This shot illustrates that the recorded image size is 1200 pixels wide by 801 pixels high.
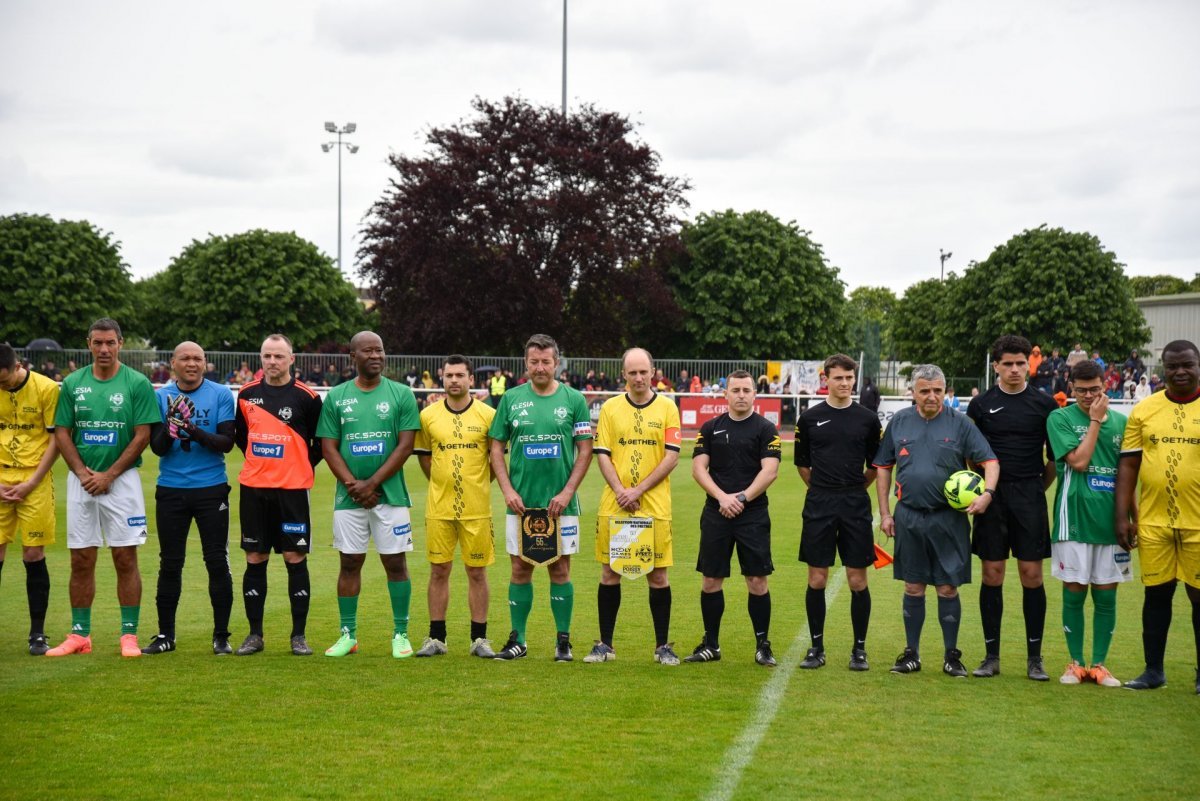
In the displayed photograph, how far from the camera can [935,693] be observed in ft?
22.4

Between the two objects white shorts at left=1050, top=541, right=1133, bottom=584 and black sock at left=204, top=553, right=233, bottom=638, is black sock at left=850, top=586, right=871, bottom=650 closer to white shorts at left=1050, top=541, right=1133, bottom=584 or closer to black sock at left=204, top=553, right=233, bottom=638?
white shorts at left=1050, top=541, right=1133, bottom=584

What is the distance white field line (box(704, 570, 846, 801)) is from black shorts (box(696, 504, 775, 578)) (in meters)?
0.69

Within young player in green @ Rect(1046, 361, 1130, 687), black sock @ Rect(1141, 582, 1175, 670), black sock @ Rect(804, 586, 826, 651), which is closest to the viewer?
black sock @ Rect(1141, 582, 1175, 670)

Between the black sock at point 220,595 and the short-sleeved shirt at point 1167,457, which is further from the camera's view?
the black sock at point 220,595

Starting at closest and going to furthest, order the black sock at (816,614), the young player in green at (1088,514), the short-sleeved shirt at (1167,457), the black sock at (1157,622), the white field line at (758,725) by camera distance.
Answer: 1. the white field line at (758,725)
2. the short-sleeved shirt at (1167,457)
3. the black sock at (1157,622)
4. the young player in green at (1088,514)
5. the black sock at (816,614)

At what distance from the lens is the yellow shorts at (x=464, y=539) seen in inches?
304

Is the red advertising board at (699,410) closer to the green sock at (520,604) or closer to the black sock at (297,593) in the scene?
the green sock at (520,604)

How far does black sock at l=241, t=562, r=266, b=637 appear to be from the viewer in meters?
7.86

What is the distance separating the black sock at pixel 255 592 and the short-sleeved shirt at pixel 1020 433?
5049mm

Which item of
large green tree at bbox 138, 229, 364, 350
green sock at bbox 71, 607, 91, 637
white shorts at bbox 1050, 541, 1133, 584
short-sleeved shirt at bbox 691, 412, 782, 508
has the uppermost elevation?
large green tree at bbox 138, 229, 364, 350

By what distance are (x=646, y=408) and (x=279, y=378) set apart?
8.38ft

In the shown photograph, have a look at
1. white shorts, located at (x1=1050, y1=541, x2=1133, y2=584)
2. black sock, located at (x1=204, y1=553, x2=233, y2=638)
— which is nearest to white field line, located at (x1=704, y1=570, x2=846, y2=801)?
white shorts, located at (x1=1050, y1=541, x2=1133, y2=584)

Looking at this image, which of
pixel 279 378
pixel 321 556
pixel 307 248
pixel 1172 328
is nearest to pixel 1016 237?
pixel 1172 328

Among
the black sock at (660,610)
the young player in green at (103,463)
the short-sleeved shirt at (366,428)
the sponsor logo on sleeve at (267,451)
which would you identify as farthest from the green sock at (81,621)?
the black sock at (660,610)
